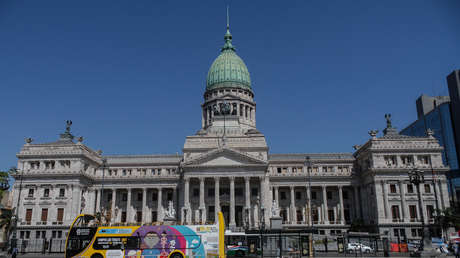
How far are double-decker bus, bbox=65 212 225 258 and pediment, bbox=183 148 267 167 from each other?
38248 mm

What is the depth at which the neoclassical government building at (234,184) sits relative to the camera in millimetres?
66500

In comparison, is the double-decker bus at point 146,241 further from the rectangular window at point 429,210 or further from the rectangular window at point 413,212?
the rectangular window at point 429,210

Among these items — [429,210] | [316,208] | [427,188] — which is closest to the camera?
[429,210]

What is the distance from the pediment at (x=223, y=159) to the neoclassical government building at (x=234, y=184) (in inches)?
7.5

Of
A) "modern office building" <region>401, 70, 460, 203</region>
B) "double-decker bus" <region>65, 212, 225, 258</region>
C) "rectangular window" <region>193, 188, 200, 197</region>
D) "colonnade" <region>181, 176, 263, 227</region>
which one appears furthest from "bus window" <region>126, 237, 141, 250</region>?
"modern office building" <region>401, 70, 460, 203</region>

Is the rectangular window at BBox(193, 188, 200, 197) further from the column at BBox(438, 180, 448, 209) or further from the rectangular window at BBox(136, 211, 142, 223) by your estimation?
the column at BBox(438, 180, 448, 209)

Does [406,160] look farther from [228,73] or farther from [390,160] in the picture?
[228,73]

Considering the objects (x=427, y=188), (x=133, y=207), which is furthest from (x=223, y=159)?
(x=427, y=188)

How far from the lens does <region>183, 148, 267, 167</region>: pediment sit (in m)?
68.9

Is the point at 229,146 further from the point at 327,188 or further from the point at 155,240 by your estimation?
the point at 155,240

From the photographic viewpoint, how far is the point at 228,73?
3824 inches

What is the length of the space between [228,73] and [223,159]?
113ft

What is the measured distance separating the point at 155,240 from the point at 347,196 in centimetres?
5592

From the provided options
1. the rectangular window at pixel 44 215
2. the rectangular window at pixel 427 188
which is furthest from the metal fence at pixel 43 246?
the rectangular window at pixel 427 188
